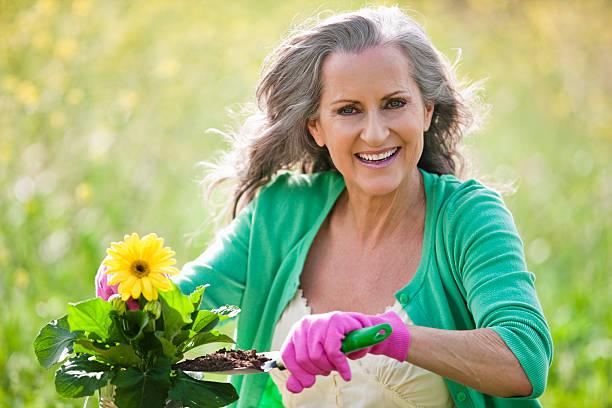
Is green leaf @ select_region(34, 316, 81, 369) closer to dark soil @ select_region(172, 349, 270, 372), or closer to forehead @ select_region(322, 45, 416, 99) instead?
dark soil @ select_region(172, 349, 270, 372)

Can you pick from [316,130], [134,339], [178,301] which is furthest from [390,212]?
[134,339]

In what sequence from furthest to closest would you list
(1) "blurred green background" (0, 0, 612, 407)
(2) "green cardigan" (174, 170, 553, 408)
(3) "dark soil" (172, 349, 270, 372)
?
(1) "blurred green background" (0, 0, 612, 407) → (2) "green cardigan" (174, 170, 553, 408) → (3) "dark soil" (172, 349, 270, 372)

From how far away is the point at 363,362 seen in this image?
80.0 inches

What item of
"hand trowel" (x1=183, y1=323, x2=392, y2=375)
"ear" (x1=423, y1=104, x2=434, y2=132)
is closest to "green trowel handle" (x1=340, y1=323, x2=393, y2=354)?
"hand trowel" (x1=183, y1=323, x2=392, y2=375)

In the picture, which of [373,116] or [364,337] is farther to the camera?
[373,116]

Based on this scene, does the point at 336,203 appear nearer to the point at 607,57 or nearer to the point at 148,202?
the point at 148,202

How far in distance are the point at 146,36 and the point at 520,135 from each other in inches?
122

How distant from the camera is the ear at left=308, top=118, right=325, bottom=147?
7.43 ft

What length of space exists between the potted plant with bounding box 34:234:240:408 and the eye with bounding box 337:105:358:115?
2.39 ft

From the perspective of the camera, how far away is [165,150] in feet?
15.7

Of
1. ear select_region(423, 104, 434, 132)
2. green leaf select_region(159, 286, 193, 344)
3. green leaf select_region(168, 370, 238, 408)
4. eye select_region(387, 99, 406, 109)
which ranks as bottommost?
green leaf select_region(168, 370, 238, 408)

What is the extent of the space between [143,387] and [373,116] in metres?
0.92

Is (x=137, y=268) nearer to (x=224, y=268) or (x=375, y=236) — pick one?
(x=224, y=268)

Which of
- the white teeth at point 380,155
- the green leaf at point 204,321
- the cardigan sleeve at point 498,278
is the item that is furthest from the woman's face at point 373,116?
the green leaf at point 204,321
